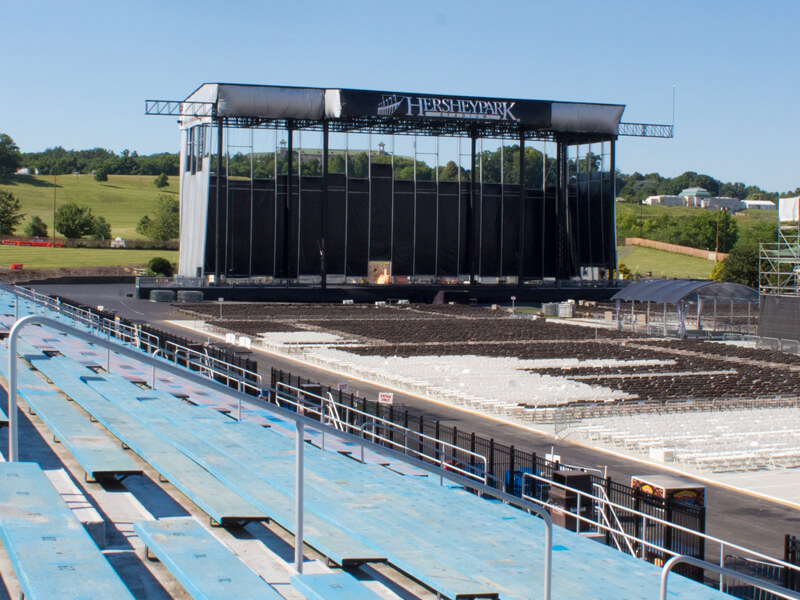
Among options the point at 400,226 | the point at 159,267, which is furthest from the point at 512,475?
the point at 159,267

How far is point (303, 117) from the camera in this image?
271ft

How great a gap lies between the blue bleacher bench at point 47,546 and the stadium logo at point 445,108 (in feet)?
240

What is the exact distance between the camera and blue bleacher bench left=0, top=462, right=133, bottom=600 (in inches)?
316

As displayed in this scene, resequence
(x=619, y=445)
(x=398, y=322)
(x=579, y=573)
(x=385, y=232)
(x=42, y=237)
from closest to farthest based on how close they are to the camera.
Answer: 1. (x=579, y=573)
2. (x=619, y=445)
3. (x=398, y=322)
4. (x=385, y=232)
5. (x=42, y=237)

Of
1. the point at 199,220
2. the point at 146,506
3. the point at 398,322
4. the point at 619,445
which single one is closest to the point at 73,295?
the point at 199,220

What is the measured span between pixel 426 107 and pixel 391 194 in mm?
11473

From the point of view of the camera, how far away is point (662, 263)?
14000 cm

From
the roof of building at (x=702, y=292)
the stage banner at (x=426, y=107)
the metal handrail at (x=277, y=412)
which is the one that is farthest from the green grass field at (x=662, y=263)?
the metal handrail at (x=277, y=412)

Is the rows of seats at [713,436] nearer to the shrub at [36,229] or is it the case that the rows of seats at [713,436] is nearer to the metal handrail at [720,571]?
the metal handrail at [720,571]

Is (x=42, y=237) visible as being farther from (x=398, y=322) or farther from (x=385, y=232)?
(x=398, y=322)

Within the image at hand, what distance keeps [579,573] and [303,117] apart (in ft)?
243

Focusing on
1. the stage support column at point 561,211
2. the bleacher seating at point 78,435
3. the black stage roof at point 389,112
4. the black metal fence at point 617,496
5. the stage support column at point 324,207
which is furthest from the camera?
the stage support column at point 561,211

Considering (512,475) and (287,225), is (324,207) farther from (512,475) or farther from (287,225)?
(512,475)

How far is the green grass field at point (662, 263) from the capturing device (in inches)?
5182
